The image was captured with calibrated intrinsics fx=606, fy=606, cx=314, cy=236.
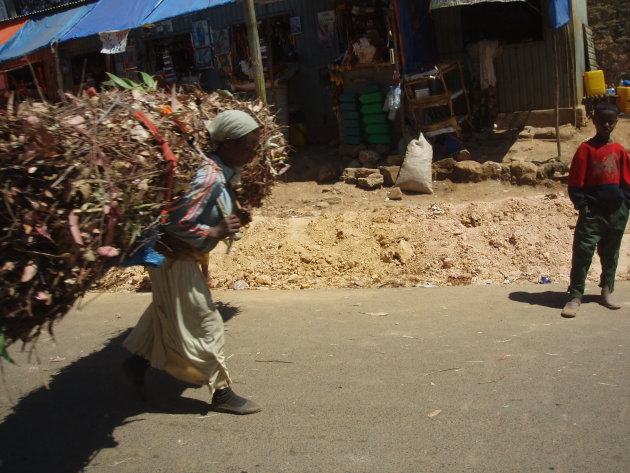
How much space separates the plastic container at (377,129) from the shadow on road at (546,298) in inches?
220

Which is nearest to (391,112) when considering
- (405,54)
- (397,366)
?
(405,54)

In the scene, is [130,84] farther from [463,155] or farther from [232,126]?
[463,155]

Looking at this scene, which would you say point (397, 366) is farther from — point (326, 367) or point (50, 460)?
point (50, 460)

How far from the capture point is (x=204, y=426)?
11.5 feet

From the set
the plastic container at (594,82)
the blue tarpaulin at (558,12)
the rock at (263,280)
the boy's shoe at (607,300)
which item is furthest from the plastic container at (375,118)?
the boy's shoe at (607,300)

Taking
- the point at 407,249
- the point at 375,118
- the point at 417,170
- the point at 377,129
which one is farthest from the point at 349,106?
the point at 407,249

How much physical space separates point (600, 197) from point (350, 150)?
6.32m

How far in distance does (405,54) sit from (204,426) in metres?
8.00

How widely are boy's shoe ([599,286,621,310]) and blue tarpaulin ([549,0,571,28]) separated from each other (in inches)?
212

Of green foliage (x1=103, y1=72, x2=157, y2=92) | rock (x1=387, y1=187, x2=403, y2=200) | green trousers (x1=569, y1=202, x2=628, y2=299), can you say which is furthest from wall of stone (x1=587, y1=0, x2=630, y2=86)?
green foliage (x1=103, y1=72, x2=157, y2=92)

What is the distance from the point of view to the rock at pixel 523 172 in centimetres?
843

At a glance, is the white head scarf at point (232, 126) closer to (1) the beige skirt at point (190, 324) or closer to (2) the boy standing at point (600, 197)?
(1) the beige skirt at point (190, 324)

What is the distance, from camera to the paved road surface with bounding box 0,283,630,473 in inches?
121

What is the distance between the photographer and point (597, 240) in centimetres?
497
